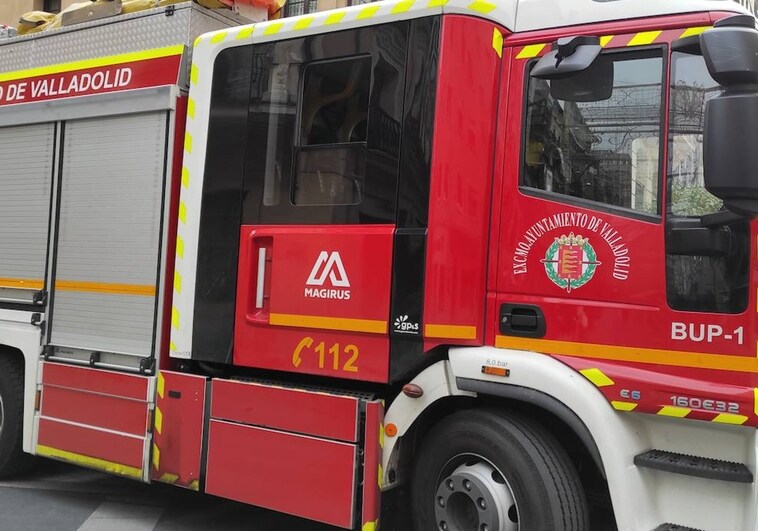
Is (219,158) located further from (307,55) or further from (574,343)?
(574,343)

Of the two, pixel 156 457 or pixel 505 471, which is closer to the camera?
pixel 505 471

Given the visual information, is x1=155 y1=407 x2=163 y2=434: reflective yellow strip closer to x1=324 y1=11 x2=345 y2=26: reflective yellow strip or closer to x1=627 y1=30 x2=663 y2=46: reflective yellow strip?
x1=324 y1=11 x2=345 y2=26: reflective yellow strip

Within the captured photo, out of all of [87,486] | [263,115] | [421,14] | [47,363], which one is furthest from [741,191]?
[87,486]

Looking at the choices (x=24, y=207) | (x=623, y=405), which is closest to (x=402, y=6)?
(x=623, y=405)

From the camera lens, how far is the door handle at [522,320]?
10.6 feet

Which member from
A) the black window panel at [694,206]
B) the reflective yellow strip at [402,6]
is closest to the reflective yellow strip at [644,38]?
the black window panel at [694,206]

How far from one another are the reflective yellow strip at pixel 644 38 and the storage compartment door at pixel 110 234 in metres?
2.81

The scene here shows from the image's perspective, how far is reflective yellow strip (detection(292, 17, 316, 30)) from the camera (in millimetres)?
3919

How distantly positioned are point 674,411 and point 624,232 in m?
0.79

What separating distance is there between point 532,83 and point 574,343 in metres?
1.27

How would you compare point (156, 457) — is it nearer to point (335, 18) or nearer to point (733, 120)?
point (335, 18)

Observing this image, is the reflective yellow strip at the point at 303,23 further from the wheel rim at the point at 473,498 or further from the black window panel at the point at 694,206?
the wheel rim at the point at 473,498

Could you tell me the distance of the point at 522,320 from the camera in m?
3.29

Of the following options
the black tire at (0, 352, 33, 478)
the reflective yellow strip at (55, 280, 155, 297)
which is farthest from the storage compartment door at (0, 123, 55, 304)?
the black tire at (0, 352, 33, 478)
